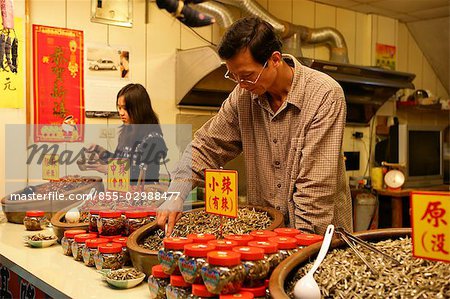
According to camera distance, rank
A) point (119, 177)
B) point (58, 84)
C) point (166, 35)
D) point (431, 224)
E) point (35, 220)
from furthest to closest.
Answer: point (166, 35) < point (58, 84) < point (35, 220) < point (119, 177) < point (431, 224)

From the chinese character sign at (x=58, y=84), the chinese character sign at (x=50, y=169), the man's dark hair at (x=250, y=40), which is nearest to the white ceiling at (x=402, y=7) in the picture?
the chinese character sign at (x=58, y=84)

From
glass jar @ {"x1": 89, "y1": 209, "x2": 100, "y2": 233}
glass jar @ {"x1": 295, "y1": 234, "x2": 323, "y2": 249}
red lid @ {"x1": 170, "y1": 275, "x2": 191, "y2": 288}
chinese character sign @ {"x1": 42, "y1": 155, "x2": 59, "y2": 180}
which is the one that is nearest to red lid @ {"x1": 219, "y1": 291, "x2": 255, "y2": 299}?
red lid @ {"x1": 170, "y1": 275, "x2": 191, "y2": 288}

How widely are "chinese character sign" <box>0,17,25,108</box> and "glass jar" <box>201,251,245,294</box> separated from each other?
8.05 feet

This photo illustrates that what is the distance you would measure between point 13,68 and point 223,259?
2.53 m

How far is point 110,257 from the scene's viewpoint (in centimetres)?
136

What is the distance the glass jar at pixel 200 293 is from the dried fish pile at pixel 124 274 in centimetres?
33

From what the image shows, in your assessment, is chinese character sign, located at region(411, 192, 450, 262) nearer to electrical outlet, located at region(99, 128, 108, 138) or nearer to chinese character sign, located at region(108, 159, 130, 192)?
chinese character sign, located at region(108, 159, 130, 192)

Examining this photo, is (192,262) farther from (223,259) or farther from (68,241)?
(68,241)

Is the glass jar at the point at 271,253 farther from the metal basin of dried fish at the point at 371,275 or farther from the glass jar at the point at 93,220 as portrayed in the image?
the glass jar at the point at 93,220

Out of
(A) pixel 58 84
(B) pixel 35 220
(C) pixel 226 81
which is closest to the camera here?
(B) pixel 35 220

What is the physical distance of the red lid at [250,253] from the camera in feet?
3.17

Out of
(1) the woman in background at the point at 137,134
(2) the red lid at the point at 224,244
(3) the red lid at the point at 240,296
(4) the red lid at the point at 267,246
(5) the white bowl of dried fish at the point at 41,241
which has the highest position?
(1) the woman in background at the point at 137,134

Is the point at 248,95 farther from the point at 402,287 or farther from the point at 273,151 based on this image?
the point at 402,287

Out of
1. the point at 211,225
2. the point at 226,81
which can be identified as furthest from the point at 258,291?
the point at 226,81
